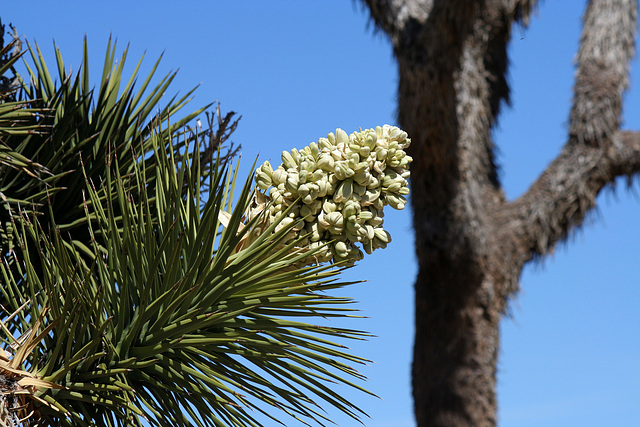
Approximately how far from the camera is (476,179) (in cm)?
746

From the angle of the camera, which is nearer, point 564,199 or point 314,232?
point 314,232

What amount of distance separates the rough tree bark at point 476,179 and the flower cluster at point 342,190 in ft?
15.2

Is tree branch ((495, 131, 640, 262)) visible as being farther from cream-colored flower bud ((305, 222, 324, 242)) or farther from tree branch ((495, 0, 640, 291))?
cream-colored flower bud ((305, 222, 324, 242))

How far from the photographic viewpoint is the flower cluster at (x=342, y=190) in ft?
5.59

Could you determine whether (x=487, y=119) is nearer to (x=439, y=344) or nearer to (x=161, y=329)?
(x=439, y=344)

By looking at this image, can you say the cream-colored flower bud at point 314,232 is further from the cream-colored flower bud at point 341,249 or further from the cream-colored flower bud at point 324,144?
the cream-colored flower bud at point 324,144

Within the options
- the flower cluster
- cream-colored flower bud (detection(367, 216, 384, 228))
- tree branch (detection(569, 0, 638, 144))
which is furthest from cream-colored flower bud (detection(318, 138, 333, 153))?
tree branch (detection(569, 0, 638, 144))

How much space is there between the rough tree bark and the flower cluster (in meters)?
4.62

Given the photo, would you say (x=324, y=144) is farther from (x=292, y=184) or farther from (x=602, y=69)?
(x=602, y=69)

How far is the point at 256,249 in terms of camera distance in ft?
5.41

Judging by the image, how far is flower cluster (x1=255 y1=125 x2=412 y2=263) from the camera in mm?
1703

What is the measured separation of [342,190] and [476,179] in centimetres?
599

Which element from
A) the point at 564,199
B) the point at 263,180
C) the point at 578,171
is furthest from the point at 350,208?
the point at 578,171

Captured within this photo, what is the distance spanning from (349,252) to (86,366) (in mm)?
688
